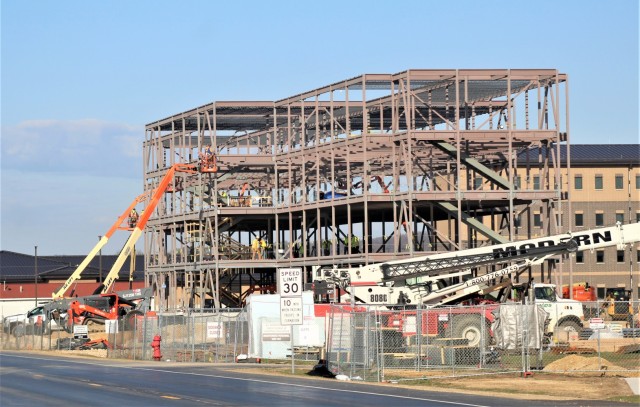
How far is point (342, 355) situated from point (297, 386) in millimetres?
6039

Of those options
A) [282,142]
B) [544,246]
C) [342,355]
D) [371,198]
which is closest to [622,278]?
[282,142]

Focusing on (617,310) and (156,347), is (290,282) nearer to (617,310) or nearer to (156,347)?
(156,347)

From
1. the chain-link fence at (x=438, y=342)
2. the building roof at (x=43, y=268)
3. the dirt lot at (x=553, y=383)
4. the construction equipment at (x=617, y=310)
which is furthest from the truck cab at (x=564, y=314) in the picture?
the building roof at (x=43, y=268)

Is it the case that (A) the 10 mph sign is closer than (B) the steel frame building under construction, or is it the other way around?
(A) the 10 mph sign

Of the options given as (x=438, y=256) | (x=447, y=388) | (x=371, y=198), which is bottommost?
(x=447, y=388)

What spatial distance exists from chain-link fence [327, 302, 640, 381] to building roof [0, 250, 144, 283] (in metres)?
89.5

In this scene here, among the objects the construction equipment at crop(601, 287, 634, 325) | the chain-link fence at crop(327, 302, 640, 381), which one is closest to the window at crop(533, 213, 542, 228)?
the construction equipment at crop(601, 287, 634, 325)

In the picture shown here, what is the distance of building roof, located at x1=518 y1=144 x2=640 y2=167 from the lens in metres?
118

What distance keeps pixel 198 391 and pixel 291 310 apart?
7655 millimetres

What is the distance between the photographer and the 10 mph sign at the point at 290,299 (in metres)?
35.6

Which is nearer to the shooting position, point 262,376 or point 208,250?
point 262,376

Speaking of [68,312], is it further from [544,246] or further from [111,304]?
[544,246]

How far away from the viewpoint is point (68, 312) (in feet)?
236

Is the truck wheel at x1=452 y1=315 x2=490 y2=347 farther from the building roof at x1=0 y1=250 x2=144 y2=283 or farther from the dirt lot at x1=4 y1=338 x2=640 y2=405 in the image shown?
the building roof at x1=0 y1=250 x2=144 y2=283
